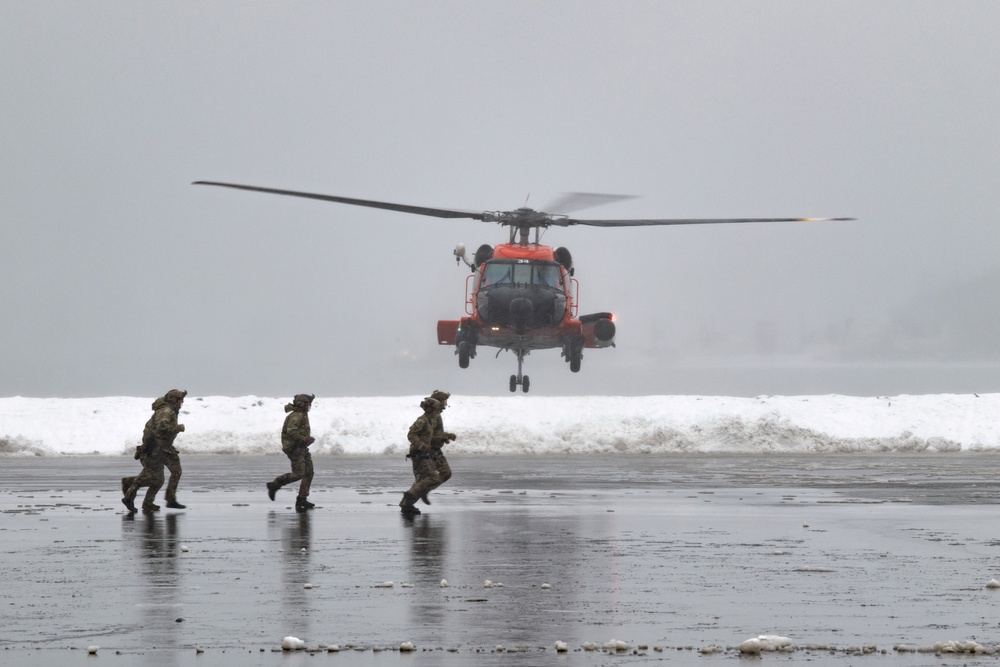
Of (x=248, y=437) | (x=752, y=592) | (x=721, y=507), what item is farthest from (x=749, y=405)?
(x=752, y=592)

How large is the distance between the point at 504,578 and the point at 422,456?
274 inches

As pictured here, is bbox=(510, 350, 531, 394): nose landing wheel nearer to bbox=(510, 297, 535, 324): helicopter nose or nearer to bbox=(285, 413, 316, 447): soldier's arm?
bbox=(510, 297, 535, 324): helicopter nose

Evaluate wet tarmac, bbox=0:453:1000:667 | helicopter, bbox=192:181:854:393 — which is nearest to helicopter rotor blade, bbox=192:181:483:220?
helicopter, bbox=192:181:854:393

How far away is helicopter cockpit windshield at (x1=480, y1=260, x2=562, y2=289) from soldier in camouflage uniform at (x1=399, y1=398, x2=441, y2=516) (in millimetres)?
14809

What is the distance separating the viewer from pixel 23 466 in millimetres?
39094

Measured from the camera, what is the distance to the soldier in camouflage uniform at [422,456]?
719 inches

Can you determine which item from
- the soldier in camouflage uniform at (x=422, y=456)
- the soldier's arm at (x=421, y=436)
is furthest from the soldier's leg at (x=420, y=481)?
the soldier's arm at (x=421, y=436)

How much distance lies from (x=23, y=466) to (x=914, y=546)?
1192 inches

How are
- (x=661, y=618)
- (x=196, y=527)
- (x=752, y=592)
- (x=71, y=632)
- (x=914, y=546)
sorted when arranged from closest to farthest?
1. (x=71, y=632)
2. (x=661, y=618)
3. (x=752, y=592)
4. (x=914, y=546)
5. (x=196, y=527)

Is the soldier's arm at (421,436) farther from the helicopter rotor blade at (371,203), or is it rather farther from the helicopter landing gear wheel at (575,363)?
the helicopter landing gear wheel at (575,363)

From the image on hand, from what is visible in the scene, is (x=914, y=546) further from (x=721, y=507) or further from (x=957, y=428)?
(x=957, y=428)

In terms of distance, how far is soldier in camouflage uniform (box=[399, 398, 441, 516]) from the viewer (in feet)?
59.9

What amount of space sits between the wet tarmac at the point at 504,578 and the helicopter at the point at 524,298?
10105mm

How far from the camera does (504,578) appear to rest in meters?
11.5
